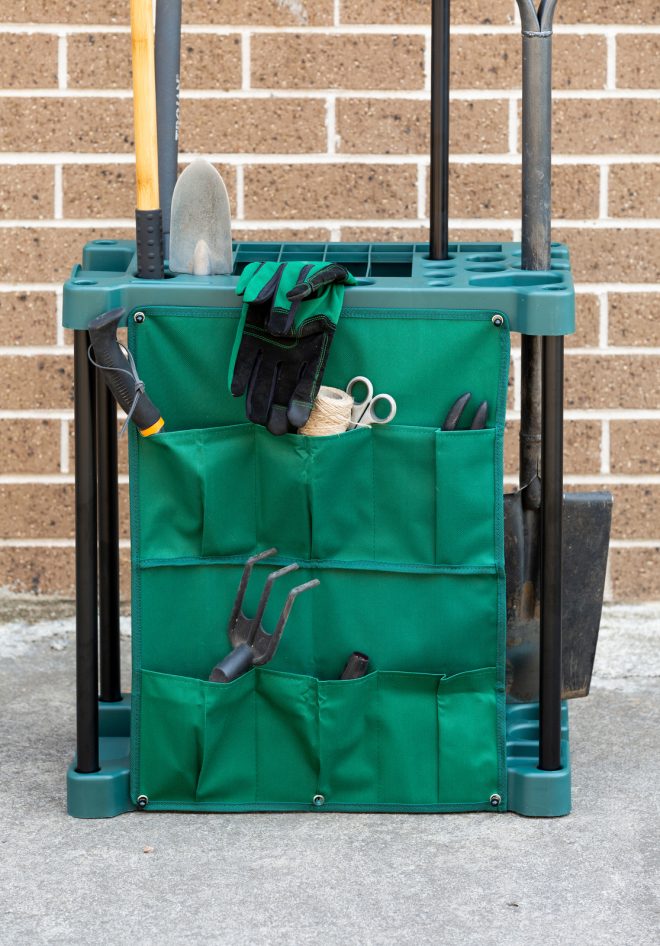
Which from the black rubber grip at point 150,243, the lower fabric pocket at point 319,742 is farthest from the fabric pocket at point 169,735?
the black rubber grip at point 150,243

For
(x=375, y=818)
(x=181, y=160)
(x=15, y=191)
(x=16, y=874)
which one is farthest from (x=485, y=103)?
(x=16, y=874)

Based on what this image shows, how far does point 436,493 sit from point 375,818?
0.65 m

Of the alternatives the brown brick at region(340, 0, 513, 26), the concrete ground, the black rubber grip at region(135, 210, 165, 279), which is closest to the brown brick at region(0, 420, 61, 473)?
the concrete ground

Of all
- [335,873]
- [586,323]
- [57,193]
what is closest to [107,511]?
[335,873]

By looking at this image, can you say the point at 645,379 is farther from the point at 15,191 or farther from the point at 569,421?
the point at 15,191

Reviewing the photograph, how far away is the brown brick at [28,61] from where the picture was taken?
3666 millimetres

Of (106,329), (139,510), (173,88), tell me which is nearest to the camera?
(106,329)

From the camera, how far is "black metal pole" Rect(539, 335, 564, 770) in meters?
2.72

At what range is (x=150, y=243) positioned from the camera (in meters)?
2.77

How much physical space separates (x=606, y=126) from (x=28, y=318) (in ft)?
4.99

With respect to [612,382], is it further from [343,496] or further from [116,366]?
[116,366]

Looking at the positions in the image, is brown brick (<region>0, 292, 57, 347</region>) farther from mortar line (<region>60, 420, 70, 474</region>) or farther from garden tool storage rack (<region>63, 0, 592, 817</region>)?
garden tool storage rack (<region>63, 0, 592, 817</region>)

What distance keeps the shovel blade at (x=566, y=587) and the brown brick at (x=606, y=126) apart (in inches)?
42.3

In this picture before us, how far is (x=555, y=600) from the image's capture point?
9.22ft
